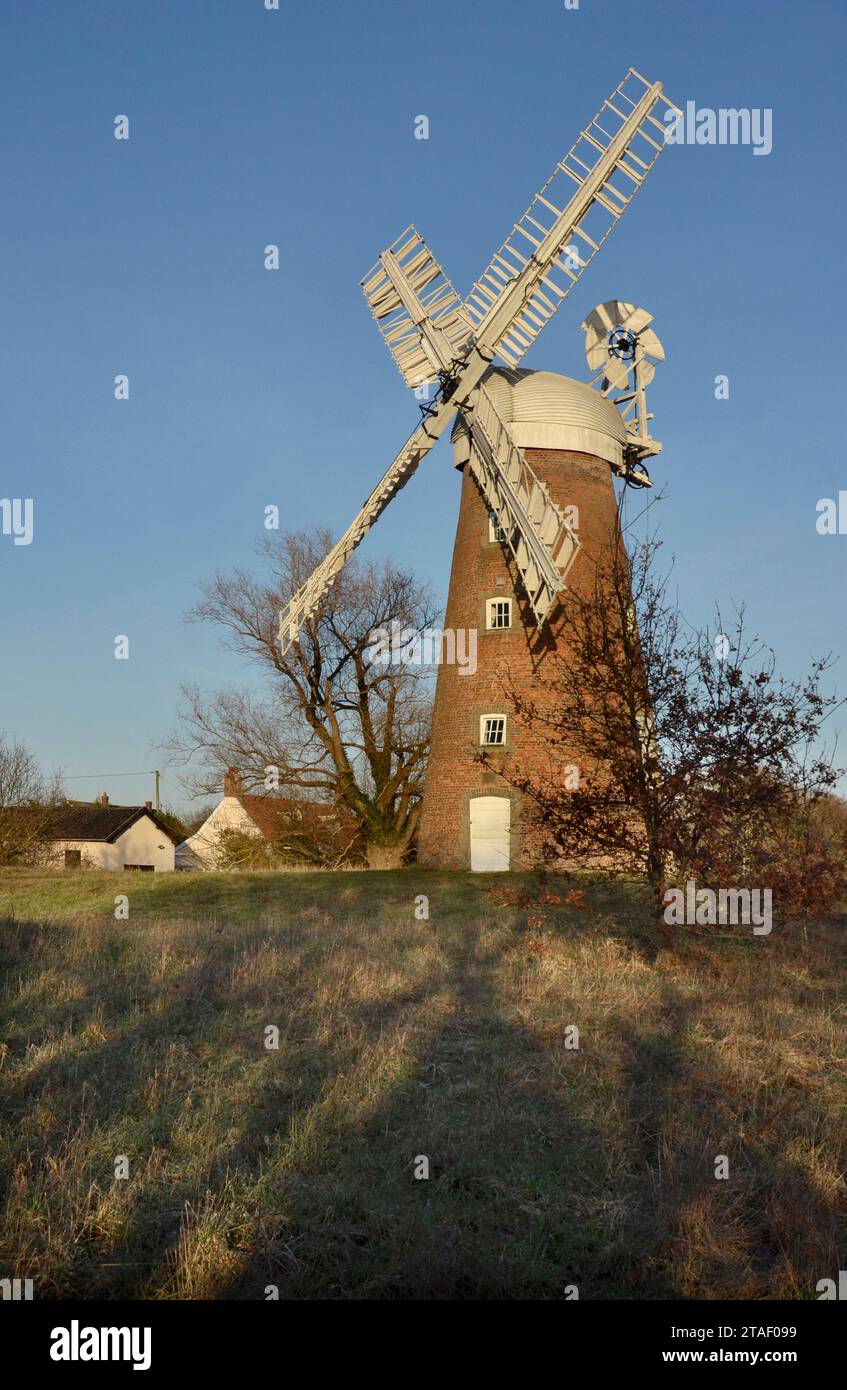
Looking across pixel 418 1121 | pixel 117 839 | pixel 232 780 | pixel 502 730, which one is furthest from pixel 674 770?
pixel 117 839

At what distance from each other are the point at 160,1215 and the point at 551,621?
18.3 metres

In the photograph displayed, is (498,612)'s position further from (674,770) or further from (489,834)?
(674,770)

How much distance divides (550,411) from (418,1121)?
2010cm

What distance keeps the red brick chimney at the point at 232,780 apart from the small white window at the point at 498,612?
408 inches

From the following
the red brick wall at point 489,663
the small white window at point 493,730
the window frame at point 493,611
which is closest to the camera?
the red brick wall at point 489,663

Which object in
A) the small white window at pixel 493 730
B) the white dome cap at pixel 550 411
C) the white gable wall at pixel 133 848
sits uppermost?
the white dome cap at pixel 550 411

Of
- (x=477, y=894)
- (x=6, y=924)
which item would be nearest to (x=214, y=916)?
(x=6, y=924)

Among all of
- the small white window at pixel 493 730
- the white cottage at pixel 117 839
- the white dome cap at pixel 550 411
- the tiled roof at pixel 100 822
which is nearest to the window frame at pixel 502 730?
the small white window at pixel 493 730

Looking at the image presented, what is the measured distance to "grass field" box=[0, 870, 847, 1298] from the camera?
16.7ft

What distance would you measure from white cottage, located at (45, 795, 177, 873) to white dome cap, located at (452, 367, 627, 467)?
112ft

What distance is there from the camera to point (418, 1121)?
677cm

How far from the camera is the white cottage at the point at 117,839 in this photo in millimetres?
51188

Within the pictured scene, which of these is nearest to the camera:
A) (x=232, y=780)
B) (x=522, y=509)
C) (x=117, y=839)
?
(x=522, y=509)

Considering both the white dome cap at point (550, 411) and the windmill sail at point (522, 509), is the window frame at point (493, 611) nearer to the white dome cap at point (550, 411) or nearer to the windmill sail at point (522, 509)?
the windmill sail at point (522, 509)
